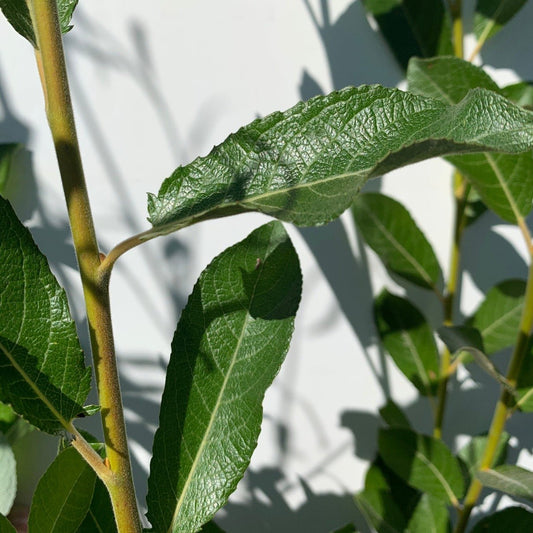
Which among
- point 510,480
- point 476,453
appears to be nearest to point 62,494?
point 510,480

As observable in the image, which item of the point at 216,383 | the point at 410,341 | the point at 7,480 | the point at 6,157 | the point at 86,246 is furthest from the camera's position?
the point at 410,341

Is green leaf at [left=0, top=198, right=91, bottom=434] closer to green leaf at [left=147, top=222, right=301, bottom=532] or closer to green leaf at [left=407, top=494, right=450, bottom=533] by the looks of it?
green leaf at [left=147, top=222, right=301, bottom=532]

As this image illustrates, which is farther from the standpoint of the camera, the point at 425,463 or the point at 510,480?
the point at 425,463

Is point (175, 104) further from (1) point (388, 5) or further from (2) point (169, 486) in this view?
(2) point (169, 486)

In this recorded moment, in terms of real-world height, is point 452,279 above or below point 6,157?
below

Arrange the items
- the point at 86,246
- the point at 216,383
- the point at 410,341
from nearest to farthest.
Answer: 1. the point at 86,246
2. the point at 216,383
3. the point at 410,341

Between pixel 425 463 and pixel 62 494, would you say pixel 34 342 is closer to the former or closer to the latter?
pixel 62 494

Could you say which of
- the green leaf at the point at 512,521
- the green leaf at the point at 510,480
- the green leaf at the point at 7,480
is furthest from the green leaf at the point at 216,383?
the green leaf at the point at 512,521

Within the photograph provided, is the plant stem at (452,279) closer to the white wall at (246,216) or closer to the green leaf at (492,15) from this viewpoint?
the white wall at (246,216)
